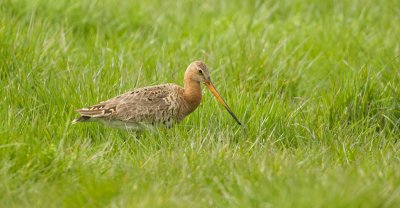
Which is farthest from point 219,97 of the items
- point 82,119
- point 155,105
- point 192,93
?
point 82,119

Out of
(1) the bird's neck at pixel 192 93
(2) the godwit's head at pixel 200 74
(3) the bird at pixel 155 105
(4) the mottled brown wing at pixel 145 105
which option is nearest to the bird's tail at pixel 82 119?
(3) the bird at pixel 155 105

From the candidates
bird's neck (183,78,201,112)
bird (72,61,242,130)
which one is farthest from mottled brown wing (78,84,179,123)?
bird's neck (183,78,201,112)

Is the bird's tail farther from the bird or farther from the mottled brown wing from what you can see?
the mottled brown wing

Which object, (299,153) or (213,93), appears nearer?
(299,153)

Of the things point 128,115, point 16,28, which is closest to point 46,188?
point 128,115

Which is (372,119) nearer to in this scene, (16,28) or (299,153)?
(299,153)

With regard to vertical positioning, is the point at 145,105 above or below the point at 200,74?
below

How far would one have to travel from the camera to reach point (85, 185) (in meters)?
5.21

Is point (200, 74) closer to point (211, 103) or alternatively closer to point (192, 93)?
point (192, 93)

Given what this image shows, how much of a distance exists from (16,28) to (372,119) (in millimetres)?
3489

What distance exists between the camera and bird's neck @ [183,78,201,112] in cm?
705

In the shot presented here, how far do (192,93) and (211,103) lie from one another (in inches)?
10.0

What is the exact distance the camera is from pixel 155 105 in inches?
272

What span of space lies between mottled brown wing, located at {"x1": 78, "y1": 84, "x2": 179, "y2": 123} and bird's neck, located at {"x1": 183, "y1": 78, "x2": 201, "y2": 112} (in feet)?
0.34
